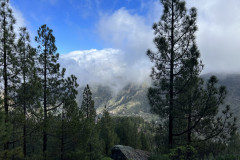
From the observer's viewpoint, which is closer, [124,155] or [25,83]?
[25,83]

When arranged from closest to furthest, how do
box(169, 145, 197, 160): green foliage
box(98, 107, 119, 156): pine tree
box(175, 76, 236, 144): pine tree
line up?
box(169, 145, 197, 160): green foliage → box(175, 76, 236, 144): pine tree → box(98, 107, 119, 156): pine tree

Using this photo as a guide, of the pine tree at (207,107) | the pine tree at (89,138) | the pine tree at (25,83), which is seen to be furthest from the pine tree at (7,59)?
the pine tree at (207,107)

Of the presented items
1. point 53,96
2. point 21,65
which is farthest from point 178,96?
point 21,65

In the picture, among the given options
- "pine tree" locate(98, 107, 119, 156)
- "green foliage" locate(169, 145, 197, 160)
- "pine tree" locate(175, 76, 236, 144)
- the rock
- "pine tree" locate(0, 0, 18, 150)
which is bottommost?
"pine tree" locate(98, 107, 119, 156)

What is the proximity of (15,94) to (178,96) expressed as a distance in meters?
12.9

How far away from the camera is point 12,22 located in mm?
12516

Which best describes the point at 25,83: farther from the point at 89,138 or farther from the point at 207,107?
the point at 207,107

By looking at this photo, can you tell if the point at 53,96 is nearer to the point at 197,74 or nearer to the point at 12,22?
the point at 12,22

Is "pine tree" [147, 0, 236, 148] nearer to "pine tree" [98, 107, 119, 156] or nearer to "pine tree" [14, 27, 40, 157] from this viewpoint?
"pine tree" [14, 27, 40, 157]

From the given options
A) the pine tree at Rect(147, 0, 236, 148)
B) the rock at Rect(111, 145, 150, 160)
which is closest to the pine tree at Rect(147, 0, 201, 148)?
the pine tree at Rect(147, 0, 236, 148)

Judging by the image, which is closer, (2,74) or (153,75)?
(2,74)

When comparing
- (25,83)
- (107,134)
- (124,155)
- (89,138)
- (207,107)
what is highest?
(25,83)

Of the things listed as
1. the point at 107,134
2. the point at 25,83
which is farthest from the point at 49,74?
the point at 107,134

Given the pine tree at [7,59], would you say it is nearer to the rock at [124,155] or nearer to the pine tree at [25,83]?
the pine tree at [25,83]
